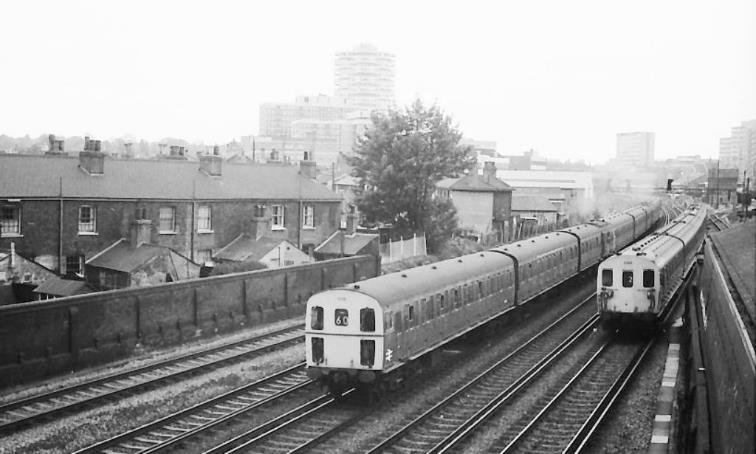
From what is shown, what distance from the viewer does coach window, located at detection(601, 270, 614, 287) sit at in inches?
976

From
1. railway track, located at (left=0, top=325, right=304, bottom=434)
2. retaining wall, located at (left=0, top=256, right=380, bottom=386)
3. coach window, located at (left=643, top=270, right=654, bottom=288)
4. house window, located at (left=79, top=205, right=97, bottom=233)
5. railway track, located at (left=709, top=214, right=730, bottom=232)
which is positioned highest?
house window, located at (left=79, top=205, right=97, bottom=233)

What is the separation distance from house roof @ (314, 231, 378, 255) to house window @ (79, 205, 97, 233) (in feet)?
40.0

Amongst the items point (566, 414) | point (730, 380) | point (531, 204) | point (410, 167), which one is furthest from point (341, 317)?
point (531, 204)

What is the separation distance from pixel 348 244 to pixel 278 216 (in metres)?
3.94

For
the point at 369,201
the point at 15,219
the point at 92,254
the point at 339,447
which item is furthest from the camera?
the point at 369,201

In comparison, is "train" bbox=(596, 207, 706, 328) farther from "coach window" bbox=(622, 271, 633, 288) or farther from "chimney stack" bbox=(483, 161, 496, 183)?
"chimney stack" bbox=(483, 161, 496, 183)

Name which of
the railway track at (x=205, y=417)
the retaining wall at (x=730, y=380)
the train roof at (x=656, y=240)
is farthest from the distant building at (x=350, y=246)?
the retaining wall at (x=730, y=380)

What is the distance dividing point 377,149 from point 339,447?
32200 millimetres

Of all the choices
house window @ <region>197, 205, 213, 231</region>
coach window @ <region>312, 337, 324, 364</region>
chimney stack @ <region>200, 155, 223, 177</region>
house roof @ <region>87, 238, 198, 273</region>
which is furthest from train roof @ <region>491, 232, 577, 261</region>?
chimney stack @ <region>200, 155, 223, 177</region>

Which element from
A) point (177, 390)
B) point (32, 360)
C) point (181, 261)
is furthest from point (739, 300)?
point (181, 261)

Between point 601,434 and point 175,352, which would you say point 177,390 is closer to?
point 175,352

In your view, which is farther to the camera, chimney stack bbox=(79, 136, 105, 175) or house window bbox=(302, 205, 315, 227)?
house window bbox=(302, 205, 315, 227)

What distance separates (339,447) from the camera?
1467 centimetres

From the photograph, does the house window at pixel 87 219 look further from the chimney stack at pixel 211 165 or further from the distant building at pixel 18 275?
the chimney stack at pixel 211 165
